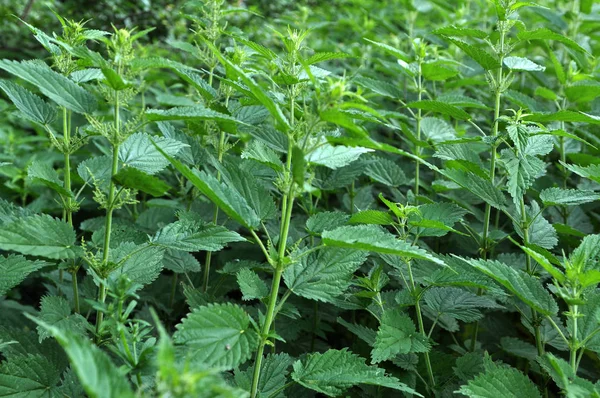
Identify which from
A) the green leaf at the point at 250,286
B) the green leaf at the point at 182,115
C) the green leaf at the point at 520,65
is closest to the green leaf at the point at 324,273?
the green leaf at the point at 250,286

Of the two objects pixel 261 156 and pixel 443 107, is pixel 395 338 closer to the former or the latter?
pixel 261 156

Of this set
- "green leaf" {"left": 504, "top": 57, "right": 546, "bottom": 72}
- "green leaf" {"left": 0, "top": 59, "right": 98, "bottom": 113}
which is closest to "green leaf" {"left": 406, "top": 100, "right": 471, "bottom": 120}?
"green leaf" {"left": 504, "top": 57, "right": 546, "bottom": 72}

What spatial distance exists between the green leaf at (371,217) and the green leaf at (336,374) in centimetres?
41

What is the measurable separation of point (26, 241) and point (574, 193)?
1680 millimetres

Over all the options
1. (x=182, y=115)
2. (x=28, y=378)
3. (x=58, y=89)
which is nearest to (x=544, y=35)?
(x=182, y=115)

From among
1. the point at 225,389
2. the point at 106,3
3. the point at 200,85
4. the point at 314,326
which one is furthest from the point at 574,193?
the point at 106,3

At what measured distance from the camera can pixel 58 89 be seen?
1.53 metres

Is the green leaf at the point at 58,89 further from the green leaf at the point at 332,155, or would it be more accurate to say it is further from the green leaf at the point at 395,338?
the green leaf at the point at 395,338

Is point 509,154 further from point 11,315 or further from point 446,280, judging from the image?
point 11,315

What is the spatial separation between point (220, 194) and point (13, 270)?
2.34ft

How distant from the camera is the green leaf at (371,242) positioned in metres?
1.36

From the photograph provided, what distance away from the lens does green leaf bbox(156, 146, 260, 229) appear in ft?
4.43

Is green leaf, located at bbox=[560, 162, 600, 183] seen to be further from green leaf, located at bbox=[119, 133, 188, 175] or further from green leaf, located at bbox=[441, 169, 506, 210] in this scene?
green leaf, located at bbox=[119, 133, 188, 175]

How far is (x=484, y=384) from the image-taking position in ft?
5.04
